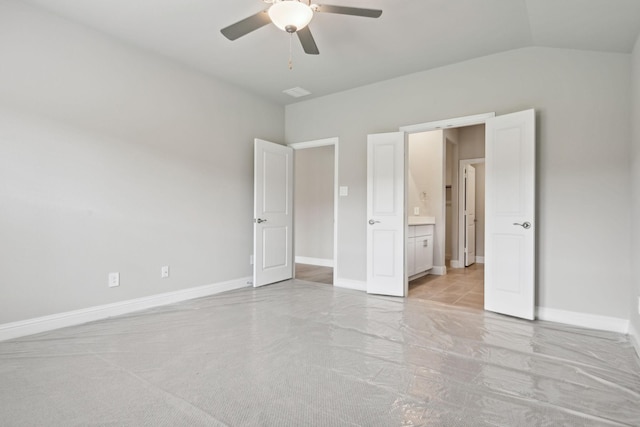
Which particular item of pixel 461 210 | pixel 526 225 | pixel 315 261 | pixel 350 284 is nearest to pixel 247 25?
pixel 526 225

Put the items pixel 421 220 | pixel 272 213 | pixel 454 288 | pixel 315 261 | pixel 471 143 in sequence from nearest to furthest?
1. pixel 454 288
2. pixel 272 213
3. pixel 421 220
4. pixel 471 143
5. pixel 315 261

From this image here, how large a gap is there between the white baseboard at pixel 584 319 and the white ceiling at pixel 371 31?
2.40m

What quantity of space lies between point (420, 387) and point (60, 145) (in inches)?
137

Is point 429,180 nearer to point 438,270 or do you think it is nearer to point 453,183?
point 453,183

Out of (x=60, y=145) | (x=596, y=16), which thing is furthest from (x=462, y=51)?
(x=60, y=145)

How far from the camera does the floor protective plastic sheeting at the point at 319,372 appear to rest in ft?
5.36

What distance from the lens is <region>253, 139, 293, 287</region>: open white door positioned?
14.7 feet

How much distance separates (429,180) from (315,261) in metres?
2.81

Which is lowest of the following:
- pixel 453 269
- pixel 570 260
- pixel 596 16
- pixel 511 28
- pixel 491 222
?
pixel 453 269

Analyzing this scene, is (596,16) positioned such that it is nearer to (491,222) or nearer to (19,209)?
(491,222)

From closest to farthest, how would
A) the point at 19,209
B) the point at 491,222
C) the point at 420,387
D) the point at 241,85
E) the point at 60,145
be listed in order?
the point at 420,387, the point at 19,209, the point at 60,145, the point at 491,222, the point at 241,85

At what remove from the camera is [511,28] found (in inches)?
116

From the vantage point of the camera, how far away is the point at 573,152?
3.05 meters

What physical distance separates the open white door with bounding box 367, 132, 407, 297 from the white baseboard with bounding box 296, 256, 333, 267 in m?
2.35
